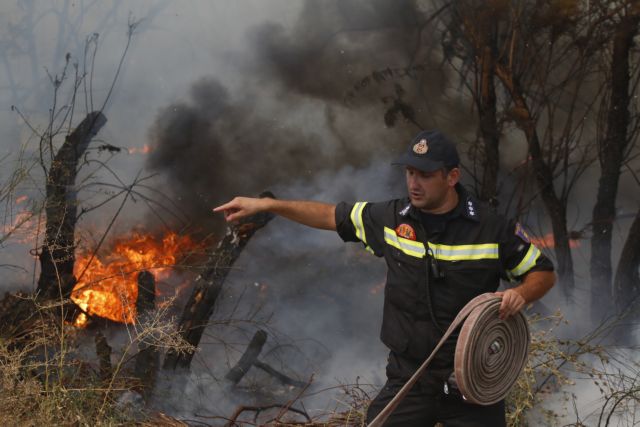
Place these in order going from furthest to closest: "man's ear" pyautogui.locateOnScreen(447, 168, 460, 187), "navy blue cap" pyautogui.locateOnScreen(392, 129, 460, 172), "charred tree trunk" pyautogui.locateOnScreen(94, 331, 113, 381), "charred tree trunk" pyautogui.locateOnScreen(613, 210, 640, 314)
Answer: "charred tree trunk" pyautogui.locateOnScreen(613, 210, 640, 314) → "charred tree trunk" pyautogui.locateOnScreen(94, 331, 113, 381) → "man's ear" pyautogui.locateOnScreen(447, 168, 460, 187) → "navy blue cap" pyautogui.locateOnScreen(392, 129, 460, 172)

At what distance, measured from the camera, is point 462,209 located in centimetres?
414

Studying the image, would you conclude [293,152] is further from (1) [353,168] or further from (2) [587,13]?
(2) [587,13]

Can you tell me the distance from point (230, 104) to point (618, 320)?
13.4 ft

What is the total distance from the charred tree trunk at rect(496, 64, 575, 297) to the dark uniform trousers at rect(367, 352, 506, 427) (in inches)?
145

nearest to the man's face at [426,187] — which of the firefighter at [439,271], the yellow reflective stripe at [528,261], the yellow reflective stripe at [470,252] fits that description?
the firefighter at [439,271]

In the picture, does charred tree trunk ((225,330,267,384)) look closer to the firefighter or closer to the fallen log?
the fallen log

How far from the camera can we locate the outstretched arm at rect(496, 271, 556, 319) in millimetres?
3887

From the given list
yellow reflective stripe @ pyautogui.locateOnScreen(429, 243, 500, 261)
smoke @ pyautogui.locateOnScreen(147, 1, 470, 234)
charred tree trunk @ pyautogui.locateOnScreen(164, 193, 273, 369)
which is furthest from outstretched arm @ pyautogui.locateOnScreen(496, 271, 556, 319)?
smoke @ pyautogui.locateOnScreen(147, 1, 470, 234)

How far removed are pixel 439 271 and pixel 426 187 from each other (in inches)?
17.0

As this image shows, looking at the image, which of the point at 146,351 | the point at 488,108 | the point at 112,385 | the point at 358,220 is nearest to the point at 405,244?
the point at 358,220

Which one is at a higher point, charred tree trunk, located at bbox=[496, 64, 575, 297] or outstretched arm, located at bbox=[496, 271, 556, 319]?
charred tree trunk, located at bbox=[496, 64, 575, 297]

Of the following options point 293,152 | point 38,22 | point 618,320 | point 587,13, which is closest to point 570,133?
point 587,13

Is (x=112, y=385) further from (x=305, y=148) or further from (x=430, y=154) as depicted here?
(x=305, y=148)

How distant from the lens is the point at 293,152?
7750mm
